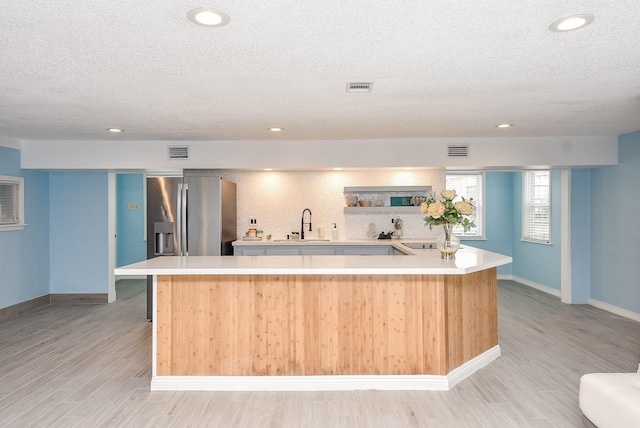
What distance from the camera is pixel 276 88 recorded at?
340 cm

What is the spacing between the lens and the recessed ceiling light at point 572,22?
7.12ft

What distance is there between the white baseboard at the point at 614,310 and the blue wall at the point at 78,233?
7.35m

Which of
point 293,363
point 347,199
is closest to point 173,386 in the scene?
point 293,363

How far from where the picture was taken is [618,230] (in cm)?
564

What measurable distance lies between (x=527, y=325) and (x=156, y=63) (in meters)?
4.92

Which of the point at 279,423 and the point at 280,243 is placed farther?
the point at 280,243

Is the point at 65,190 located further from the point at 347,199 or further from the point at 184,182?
the point at 347,199

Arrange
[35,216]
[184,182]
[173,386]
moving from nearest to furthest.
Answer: [173,386] < [184,182] < [35,216]

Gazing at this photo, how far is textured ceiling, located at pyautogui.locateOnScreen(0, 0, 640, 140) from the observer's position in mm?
2135

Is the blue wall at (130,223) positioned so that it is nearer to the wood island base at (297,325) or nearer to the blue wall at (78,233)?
the blue wall at (78,233)

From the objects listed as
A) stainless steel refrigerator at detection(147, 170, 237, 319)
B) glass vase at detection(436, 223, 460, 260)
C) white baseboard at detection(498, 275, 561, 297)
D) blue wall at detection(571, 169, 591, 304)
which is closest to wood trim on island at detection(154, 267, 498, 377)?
glass vase at detection(436, 223, 460, 260)

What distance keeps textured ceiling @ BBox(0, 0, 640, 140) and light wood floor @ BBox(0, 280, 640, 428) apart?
2.39 metres

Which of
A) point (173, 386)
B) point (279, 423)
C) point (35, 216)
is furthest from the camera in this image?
point (35, 216)

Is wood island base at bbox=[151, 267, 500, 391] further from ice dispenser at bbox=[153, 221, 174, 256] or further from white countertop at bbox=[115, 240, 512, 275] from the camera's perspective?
ice dispenser at bbox=[153, 221, 174, 256]
